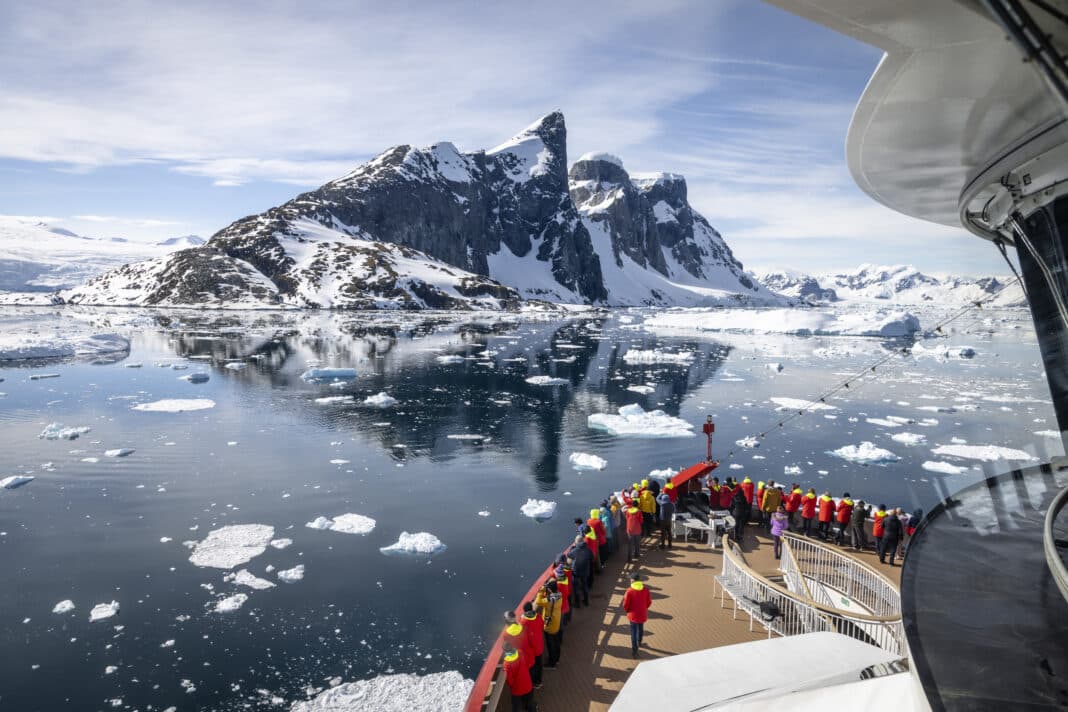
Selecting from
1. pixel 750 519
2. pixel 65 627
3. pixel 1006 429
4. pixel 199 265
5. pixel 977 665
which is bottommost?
pixel 65 627

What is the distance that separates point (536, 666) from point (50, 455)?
87.4ft

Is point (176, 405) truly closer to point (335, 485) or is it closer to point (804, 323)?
point (335, 485)

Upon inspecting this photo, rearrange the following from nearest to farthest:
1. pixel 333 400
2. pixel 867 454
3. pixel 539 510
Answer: pixel 539 510
pixel 867 454
pixel 333 400

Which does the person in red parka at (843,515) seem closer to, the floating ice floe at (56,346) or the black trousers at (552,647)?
the black trousers at (552,647)

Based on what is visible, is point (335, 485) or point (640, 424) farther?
point (640, 424)

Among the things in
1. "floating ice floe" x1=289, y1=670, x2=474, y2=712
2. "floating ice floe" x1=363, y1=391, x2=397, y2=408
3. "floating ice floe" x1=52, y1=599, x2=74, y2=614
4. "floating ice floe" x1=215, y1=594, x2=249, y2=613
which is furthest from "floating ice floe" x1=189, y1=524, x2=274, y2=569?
"floating ice floe" x1=363, y1=391, x2=397, y2=408

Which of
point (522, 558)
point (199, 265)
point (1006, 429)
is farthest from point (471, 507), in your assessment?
point (199, 265)

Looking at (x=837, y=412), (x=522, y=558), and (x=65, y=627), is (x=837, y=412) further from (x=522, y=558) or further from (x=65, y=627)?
(x=65, y=627)

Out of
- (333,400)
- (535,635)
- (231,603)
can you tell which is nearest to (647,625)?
(535,635)

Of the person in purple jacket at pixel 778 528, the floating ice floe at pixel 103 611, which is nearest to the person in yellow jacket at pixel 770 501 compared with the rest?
the person in purple jacket at pixel 778 528

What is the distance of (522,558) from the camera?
16453 mm

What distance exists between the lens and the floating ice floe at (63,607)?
43.0ft

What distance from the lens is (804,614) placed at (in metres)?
8.51

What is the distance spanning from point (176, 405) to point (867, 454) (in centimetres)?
3762
